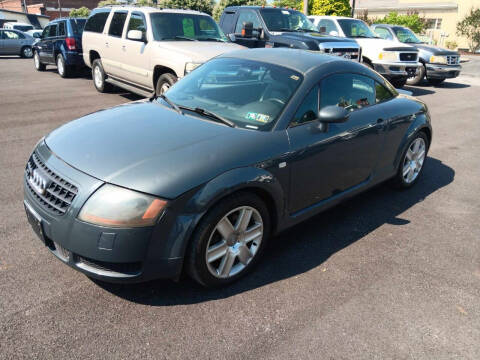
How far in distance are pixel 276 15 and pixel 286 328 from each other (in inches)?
404

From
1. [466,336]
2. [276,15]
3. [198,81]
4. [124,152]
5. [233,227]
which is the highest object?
[276,15]

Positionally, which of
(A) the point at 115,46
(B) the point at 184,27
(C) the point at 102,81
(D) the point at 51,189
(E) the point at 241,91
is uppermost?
(B) the point at 184,27

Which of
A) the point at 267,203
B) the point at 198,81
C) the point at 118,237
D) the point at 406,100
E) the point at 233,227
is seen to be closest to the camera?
the point at 118,237

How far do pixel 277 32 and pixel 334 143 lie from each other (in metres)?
8.06

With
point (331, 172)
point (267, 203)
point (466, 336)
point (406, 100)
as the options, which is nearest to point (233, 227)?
point (267, 203)

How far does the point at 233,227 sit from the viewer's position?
3.03 m

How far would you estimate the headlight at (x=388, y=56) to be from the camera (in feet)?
40.2

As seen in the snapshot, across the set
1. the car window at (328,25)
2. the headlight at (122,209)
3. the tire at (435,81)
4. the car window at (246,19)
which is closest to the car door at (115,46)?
the car window at (246,19)

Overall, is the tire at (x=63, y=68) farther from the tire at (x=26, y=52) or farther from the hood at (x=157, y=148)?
the hood at (x=157, y=148)

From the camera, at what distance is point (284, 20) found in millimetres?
11391

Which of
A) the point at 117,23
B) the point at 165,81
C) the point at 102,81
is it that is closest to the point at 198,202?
the point at 165,81

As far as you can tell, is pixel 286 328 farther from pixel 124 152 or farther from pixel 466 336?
pixel 124 152

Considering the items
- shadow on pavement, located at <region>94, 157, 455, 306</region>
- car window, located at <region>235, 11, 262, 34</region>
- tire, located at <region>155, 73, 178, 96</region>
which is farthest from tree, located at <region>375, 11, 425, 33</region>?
shadow on pavement, located at <region>94, 157, 455, 306</region>

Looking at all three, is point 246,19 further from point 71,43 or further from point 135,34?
point 71,43
